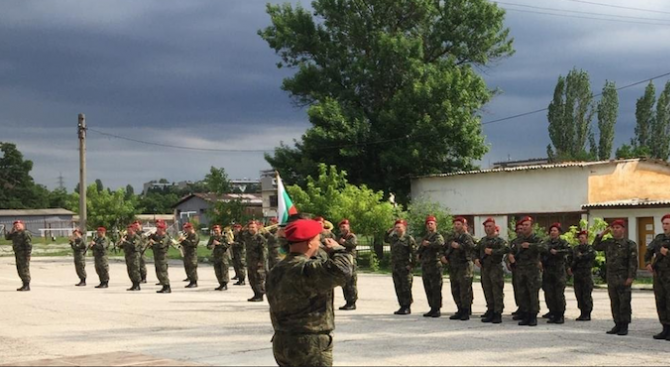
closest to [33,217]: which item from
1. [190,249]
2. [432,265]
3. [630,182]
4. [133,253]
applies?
[133,253]

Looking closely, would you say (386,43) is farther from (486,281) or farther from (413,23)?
(486,281)

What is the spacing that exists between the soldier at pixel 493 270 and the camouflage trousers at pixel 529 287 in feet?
1.03

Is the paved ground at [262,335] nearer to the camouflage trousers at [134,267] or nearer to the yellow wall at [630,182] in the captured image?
the camouflage trousers at [134,267]

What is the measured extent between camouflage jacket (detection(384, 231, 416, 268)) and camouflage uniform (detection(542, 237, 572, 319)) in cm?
262

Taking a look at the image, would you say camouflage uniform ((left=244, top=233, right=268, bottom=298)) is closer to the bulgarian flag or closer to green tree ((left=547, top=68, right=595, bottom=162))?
the bulgarian flag

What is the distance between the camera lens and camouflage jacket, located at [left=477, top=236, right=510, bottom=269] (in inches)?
555

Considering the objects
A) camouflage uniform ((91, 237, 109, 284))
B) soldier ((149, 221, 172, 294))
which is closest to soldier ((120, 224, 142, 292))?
soldier ((149, 221, 172, 294))

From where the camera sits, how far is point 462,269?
1459cm

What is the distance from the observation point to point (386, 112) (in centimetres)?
3909

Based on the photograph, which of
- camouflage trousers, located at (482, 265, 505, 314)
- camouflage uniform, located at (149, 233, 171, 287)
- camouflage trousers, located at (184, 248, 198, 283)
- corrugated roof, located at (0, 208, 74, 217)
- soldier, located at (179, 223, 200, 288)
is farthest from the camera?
corrugated roof, located at (0, 208, 74, 217)

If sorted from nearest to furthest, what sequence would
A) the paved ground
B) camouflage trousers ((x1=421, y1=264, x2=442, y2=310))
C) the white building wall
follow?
the paved ground
camouflage trousers ((x1=421, y1=264, x2=442, y2=310))
the white building wall

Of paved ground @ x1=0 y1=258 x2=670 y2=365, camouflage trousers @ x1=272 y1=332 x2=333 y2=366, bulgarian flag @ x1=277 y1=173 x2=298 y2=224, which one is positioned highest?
bulgarian flag @ x1=277 y1=173 x2=298 y2=224

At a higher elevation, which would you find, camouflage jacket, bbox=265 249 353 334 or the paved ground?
camouflage jacket, bbox=265 249 353 334

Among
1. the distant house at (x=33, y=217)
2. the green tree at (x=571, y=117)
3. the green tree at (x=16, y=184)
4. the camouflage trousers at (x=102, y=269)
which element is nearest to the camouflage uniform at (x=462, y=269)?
the camouflage trousers at (x=102, y=269)
